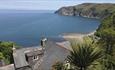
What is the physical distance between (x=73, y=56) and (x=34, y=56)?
108ft

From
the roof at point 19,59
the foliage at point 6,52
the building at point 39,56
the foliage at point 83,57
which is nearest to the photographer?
the foliage at point 83,57

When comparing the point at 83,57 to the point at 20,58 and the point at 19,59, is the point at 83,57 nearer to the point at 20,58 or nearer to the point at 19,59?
the point at 19,59

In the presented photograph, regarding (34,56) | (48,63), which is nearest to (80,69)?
(48,63)

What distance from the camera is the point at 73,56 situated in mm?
18766

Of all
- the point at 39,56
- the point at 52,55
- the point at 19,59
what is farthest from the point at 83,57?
the point at 39,56

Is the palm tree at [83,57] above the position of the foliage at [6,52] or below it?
above

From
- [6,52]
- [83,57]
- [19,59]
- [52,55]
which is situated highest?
[83,57]

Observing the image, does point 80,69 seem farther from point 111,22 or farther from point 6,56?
point 111,22

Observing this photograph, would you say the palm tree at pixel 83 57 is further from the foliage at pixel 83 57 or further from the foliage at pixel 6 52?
the foliage at pixel 6 52

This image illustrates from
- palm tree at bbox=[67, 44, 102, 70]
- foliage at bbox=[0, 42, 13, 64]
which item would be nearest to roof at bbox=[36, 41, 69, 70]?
foliage at bbox=[0, 42, 13, 64]

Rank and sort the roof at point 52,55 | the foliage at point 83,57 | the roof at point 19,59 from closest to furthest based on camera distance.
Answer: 1. the foliage at point 83,57
2. the roof at point 52,55
3. the roof at point 19,59

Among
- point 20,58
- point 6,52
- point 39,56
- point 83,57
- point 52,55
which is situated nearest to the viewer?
point 83,57

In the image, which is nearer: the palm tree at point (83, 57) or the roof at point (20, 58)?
the palm tree at point (83, 57)

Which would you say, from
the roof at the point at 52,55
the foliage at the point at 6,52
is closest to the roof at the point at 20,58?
the roof at the point at 52,55
